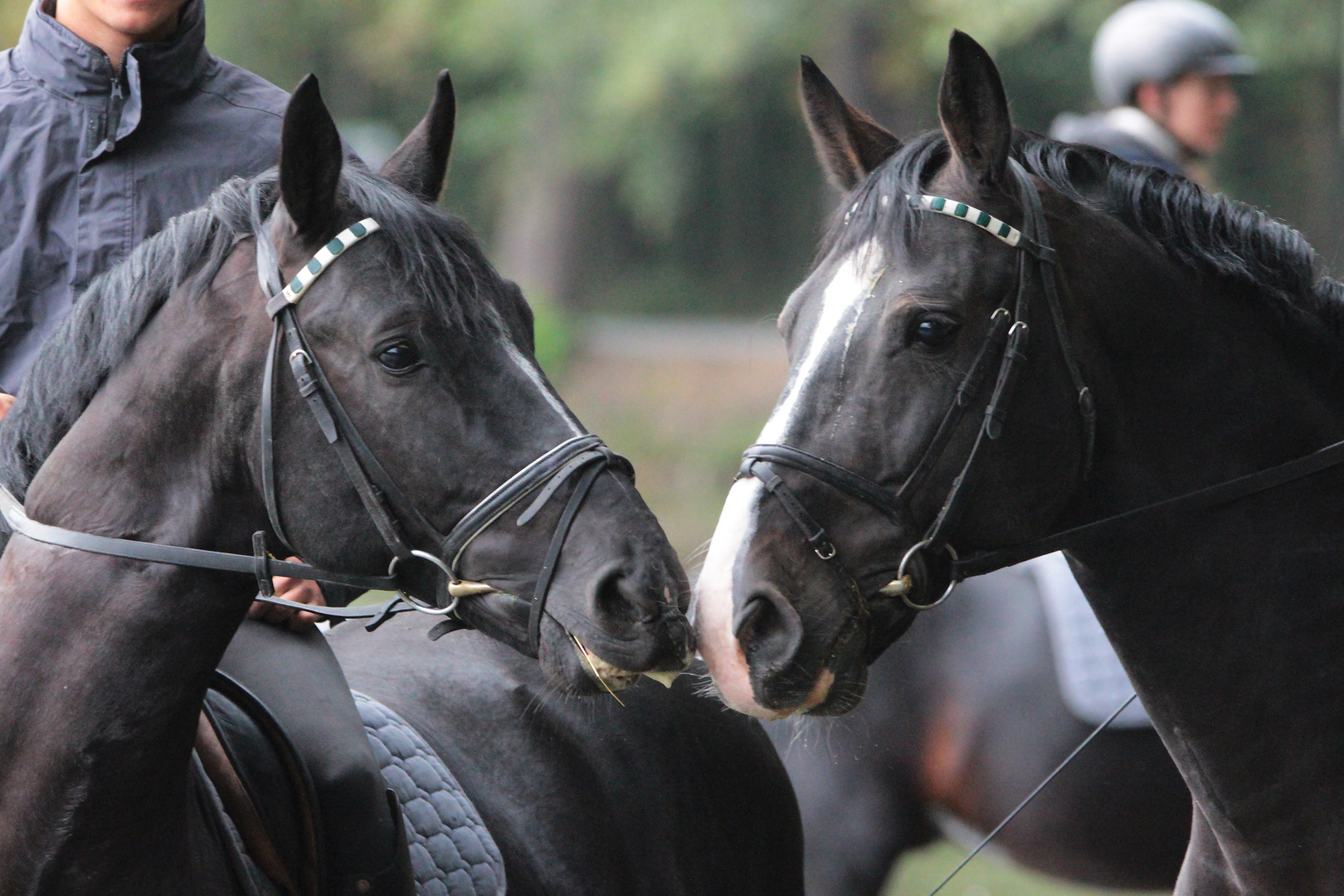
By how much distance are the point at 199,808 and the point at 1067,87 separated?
18394 mm

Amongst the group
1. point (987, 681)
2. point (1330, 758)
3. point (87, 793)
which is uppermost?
point (1330, 758)

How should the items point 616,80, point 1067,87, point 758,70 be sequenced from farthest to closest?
point 758,70, point 1067,87, point 616,80

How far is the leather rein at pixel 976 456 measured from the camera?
219 centimetres

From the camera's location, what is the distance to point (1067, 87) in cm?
1889

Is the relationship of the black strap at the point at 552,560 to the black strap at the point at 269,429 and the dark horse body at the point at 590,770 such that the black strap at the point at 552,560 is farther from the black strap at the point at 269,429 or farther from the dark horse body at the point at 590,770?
the dark horse body at the point at 590,770

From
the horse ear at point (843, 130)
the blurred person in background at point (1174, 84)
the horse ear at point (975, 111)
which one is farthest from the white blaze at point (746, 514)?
the blurred person in background at point (1174, 84)

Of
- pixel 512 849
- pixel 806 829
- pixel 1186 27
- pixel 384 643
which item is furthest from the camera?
pixel 1186 27

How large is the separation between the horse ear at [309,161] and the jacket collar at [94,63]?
0.57m

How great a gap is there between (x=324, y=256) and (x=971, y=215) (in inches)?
39.3

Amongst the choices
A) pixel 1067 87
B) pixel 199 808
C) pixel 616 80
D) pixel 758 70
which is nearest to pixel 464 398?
pixel 199 808

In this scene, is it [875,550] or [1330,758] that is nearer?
[875,550]

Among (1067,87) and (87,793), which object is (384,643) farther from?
(1067,87)

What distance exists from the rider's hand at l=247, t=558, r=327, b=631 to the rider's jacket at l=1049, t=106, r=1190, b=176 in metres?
3.12

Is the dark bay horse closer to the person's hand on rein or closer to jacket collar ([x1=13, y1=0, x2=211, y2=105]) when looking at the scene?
the person's hand on rein
